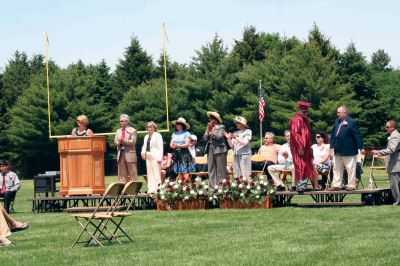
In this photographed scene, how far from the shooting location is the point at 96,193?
23.1 metres

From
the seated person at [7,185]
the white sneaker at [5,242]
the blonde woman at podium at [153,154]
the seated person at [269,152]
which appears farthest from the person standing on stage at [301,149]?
the seated person at [7,185]

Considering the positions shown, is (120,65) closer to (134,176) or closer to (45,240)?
(134,176)

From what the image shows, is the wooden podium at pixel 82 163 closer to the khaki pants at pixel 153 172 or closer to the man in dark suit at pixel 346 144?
the khaki pants at pixel 153 172

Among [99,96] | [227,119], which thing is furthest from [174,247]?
[99,96]

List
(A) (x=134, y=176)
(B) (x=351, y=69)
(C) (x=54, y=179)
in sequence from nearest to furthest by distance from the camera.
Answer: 1. (A) (x=134, y=176)
2. (C) (x=54, y=179)
3. (B) (x=351, y=69)

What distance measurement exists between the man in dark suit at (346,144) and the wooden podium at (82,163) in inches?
227

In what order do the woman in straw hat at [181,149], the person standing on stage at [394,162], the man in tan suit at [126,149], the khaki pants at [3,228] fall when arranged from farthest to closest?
the woman in straw hat at [181,149] → the man in tan suit at [126,149] → the person standing on stage at [394,162] → the khaki pants at [3,228]

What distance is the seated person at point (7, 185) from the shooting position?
80.4 ft

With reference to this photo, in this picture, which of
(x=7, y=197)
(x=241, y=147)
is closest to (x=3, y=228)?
(x=241, y=147)

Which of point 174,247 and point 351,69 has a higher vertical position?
point 351,69

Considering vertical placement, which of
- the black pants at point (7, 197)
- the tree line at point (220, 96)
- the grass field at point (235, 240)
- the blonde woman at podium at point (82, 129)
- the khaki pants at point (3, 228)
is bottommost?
the grass field at point (235, 240)

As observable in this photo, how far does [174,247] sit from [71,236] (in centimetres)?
293

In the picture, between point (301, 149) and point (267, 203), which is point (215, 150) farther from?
point (301, 149)

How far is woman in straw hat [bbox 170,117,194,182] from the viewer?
23.7 meters
